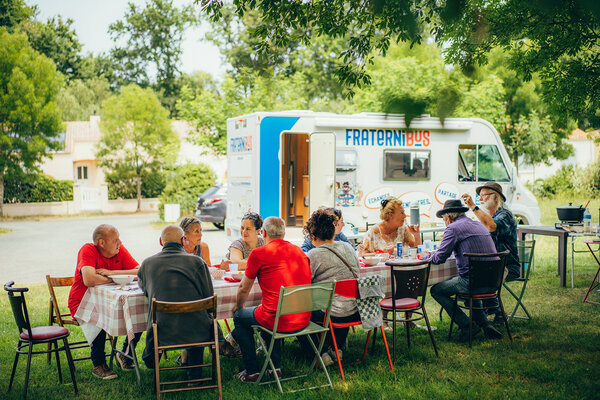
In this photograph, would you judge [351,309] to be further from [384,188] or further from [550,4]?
[384,188]

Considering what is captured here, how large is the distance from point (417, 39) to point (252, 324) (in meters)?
3.64

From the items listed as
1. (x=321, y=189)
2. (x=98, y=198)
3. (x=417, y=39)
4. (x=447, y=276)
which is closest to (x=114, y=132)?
(x=98, y=198)

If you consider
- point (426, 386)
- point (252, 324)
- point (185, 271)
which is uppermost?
point (185, 271)

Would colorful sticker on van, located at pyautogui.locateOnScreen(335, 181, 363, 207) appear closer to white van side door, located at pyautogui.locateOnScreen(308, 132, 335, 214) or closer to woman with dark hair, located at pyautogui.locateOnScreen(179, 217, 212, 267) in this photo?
white van side door, located at pyautogui.locateOnScreen(308, 132, 335, 214)

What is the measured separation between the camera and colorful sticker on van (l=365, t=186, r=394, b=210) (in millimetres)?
10984

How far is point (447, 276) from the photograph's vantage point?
6.46 metres

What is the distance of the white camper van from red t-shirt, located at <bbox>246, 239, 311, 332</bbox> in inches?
207

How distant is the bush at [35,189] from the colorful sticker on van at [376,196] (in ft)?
58.9

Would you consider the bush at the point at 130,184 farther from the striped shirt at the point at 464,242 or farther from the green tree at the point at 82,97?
the striped shirt at the point at 464,242

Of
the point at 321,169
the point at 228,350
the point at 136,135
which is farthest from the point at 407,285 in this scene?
the point at 136,135

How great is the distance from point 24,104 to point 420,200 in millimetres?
17115

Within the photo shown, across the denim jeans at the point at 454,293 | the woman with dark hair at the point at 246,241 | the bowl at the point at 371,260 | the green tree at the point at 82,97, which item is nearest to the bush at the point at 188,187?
the woman with dark hair at the point at 246,241

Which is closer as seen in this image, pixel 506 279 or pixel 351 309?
pixel 351 309

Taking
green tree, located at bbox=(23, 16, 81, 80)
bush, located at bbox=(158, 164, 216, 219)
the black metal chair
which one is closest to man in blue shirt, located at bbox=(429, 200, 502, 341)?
the black metal chair
